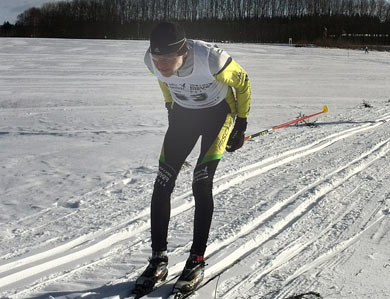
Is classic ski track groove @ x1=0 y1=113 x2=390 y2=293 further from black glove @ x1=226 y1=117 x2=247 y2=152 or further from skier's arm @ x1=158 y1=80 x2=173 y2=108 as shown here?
skier's arm @ x1=158 y1=80 x2=173 y2=108

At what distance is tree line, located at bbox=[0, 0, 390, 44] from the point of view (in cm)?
7008

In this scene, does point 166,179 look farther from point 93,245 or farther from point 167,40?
point 93,245

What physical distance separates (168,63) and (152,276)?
1387mm

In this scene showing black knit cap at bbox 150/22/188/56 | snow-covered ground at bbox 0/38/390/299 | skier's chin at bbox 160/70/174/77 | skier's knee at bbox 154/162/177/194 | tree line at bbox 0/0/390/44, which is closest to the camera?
black knit cap at bbox 150/22/188/56

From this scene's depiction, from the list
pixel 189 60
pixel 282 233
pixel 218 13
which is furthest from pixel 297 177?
pixel 218 13

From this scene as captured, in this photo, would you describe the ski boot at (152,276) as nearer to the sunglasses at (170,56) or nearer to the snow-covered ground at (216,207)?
the snow-covered ground at (216,207)

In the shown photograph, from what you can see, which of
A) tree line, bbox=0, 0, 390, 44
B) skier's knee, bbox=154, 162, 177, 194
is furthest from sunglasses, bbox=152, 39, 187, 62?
tree line, bbox=0, 0, 390, 44

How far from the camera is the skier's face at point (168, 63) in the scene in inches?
120

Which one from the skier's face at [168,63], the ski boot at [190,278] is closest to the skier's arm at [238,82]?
the skier's face at [168,63]

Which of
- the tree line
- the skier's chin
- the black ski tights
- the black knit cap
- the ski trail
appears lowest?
the ski trail

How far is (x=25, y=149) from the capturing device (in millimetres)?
7480

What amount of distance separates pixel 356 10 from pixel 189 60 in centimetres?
9803

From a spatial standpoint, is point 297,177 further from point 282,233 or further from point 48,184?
point 48,184

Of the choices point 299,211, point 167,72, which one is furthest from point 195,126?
point 299,211
